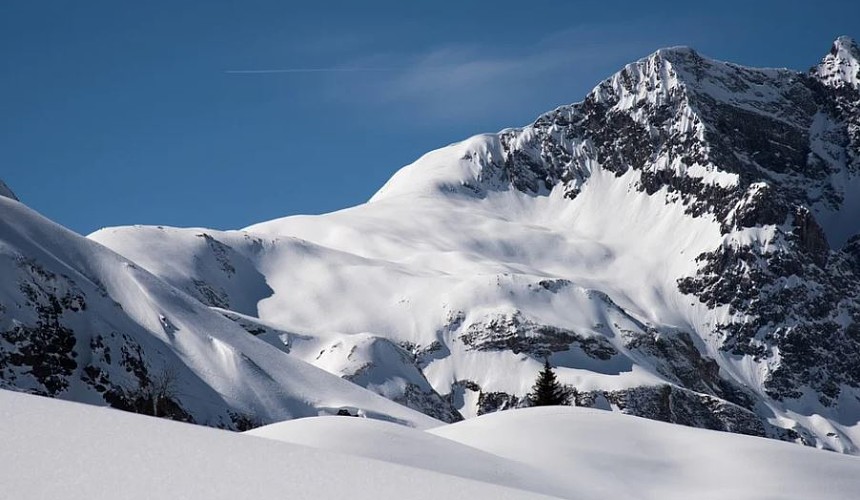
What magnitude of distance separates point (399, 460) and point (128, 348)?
165 feet

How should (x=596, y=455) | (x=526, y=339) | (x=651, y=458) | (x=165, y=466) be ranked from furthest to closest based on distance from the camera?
(x=526, y=339) → (x=651, y=458) → (x=596, y=455) → (x=165, y=466)

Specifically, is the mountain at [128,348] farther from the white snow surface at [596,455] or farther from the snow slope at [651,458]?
the white snow surface at [596,455]

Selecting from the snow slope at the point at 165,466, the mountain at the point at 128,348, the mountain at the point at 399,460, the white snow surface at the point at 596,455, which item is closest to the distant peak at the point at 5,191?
the mountain at the point at 128,348

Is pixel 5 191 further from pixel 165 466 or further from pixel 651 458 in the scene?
pixel 165 466

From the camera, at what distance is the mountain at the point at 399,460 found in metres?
11.6

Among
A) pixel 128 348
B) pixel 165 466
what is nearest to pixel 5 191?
pixel 128 348

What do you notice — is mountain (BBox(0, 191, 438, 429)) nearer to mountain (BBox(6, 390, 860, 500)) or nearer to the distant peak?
the distant peak

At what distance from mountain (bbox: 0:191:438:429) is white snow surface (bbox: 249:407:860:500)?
119 feet

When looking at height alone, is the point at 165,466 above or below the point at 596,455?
below

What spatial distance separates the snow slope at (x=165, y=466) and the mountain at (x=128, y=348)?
2149 inches

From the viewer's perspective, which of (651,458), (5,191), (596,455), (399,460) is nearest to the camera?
(399,460)

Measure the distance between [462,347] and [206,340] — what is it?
91526mm

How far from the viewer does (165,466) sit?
1198cm

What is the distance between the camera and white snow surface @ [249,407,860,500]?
3048 cm
